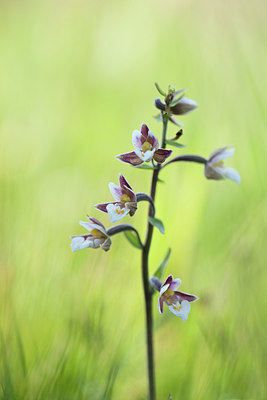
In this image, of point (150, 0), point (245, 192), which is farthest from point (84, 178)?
point (150, 0)

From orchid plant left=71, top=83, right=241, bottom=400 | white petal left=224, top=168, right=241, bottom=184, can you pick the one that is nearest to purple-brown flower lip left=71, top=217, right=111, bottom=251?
orchid plant left=71, top=83, right=241, bottom=400

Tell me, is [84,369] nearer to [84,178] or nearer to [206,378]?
[206,378]

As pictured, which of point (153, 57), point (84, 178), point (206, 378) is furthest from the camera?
point (153, 57)

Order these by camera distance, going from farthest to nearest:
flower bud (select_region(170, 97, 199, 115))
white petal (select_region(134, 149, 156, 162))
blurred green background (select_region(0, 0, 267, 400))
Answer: blurred green background (select_region(0, 0, 267, 400))
flower bud (select_region(170, 97, 199, 115))
white petal (select_region(134, 149, 156, 162))

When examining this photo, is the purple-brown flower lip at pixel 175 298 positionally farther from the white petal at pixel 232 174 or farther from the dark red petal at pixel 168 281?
the white petal at pixel 232 174

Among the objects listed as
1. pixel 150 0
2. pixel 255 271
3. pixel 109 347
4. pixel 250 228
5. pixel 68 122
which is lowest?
pixel 109 347

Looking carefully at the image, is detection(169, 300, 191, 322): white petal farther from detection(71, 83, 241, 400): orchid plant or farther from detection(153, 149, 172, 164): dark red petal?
detection(153, 149, 172, 164): dark red petal
